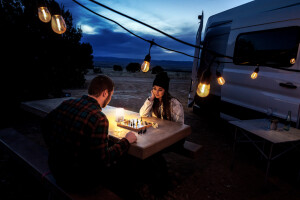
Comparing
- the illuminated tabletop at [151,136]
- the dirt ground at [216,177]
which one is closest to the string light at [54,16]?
the illuminated tabletop at [151,136]

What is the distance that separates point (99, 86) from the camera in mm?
1675

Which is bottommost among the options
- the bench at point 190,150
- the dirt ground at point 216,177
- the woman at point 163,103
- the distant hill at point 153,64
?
the dirt ground at point 216,177

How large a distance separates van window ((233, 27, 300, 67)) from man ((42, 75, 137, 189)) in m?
2.90

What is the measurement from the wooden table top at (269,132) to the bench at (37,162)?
222 cm

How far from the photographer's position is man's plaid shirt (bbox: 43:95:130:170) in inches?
53.8

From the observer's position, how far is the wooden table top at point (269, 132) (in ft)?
Answer: 8.07

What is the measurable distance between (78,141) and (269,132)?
2777 mm

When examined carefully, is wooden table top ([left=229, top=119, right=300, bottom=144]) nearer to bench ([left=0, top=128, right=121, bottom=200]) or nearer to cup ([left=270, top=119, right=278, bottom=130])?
cup ([left=270, top=119, right=278, bottom=130])

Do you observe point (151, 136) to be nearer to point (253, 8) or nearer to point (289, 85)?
point (289, 85)

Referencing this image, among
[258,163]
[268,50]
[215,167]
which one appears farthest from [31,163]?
[268,50]

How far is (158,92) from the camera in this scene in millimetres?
3059

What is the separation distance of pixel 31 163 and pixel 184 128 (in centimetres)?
200

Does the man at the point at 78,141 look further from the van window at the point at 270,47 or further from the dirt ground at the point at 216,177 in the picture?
the van window at the point at 270,47

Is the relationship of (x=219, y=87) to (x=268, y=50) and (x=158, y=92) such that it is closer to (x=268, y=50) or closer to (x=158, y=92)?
(x=268, y=50)
